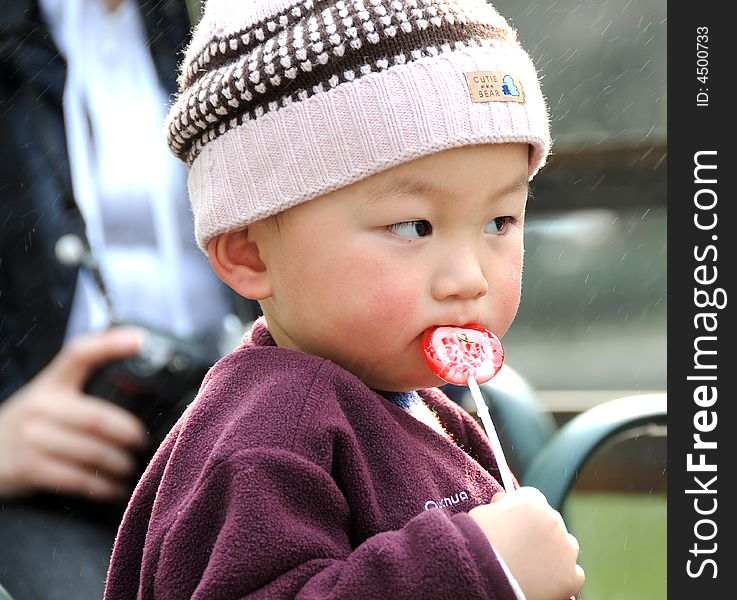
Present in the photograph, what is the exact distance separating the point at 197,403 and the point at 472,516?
358 millimetres

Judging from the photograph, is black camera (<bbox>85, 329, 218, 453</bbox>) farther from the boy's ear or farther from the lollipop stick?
the lollipop stick

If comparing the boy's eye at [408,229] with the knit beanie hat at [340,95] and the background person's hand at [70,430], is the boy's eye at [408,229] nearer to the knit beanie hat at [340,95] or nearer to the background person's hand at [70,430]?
the knit beanie hat at [340,95]

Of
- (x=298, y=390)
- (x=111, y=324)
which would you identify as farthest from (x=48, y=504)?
(x=298, y=390)

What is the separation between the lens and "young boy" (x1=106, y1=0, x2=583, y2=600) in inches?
42.2

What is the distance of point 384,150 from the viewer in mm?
1214

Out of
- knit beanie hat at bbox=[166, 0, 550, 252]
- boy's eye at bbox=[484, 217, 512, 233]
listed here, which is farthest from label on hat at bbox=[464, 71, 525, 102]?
boy's eye at bbox=[484, 217, 512, 233]

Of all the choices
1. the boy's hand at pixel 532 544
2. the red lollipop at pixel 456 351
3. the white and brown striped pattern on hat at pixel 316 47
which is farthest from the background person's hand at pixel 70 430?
the boy's hand at pixel 532 544

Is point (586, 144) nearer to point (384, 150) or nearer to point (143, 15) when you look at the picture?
point (143, 15)

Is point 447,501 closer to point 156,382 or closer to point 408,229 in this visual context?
point 408,229

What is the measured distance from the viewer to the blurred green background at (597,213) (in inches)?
196

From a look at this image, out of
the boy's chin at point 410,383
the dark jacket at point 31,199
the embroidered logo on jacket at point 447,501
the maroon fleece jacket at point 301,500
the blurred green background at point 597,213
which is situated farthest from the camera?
the blurred green background at point 597,213

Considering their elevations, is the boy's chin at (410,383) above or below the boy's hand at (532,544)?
above

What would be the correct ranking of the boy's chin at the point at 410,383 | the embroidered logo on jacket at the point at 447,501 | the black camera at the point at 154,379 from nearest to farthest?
the embroidered logo on jacket at the point at 447,501 → the boy's chin at the point at 410,383 → the black camera at the point at 154,379

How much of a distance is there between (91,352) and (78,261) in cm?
15
